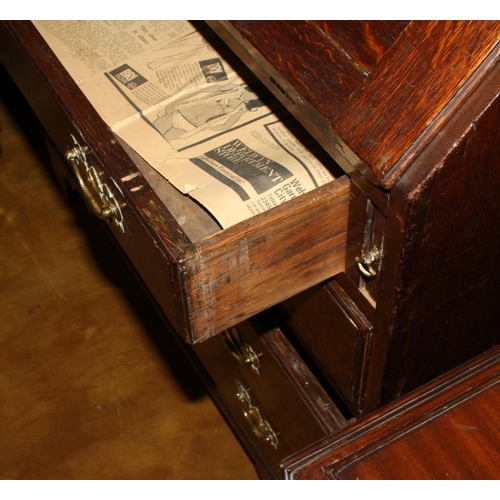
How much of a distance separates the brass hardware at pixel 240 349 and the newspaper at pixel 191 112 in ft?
1.00

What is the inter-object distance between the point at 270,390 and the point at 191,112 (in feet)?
1.23

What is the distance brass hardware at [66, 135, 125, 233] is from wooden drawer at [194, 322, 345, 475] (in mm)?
277

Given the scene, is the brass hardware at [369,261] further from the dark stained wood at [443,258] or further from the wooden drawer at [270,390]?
the wooden drawer at [270,390]

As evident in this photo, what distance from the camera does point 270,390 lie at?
1050 millimetres

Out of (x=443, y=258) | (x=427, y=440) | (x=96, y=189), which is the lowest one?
(x=427, y=440)

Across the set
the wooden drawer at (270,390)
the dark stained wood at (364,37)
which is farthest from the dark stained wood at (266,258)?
the wooden drawer at (270,390)

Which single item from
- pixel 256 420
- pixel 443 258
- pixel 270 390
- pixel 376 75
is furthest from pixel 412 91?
pixel 256 420

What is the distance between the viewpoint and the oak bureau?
60 cm

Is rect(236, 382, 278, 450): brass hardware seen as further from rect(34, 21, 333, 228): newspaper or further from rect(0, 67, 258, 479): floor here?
rect(34, 21, 333, 228): newspaper

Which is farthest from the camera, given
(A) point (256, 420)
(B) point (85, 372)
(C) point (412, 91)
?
(B) point (85, 372)

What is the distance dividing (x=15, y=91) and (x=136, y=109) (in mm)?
1013

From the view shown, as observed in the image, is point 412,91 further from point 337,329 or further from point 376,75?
point 337,329

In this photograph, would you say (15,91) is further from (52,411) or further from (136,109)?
(136,109)

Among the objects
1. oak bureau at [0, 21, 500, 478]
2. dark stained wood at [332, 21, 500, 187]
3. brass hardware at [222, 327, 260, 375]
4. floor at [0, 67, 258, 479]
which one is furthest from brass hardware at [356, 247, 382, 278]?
floor at [0, 67, 258, 479]
